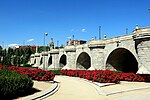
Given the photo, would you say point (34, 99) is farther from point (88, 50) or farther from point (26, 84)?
point (88, 50)

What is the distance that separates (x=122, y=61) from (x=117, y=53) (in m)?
1.95

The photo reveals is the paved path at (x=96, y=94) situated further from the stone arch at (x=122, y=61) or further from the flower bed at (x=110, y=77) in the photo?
the stone arch at (x=122, y=61)

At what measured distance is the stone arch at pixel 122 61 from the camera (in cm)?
2596

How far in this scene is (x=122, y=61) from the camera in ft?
88.9

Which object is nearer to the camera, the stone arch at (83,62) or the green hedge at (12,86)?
the green hedge at (12,86)

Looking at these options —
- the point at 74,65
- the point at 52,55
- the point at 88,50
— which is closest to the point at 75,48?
the point at 74,65

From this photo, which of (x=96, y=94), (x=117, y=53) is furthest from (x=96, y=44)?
(x=96, y=94)

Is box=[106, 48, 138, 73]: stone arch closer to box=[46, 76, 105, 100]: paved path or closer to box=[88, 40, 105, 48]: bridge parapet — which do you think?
box=[88, 40, 105, 48]: bridge parapet

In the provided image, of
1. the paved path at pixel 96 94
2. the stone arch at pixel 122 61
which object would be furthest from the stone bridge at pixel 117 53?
the paved path at pixel 96 94

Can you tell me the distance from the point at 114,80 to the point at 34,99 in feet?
30.8

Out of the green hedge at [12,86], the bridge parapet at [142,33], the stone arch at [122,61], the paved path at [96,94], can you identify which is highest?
the bridge parapet at [142,33]

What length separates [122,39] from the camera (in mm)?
22250

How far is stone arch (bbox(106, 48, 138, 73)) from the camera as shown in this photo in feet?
85.2

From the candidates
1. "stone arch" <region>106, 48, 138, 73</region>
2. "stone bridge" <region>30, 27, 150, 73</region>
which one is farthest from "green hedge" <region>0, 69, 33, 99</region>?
"stone arch" <region>106, 48, 138, 73</region>
